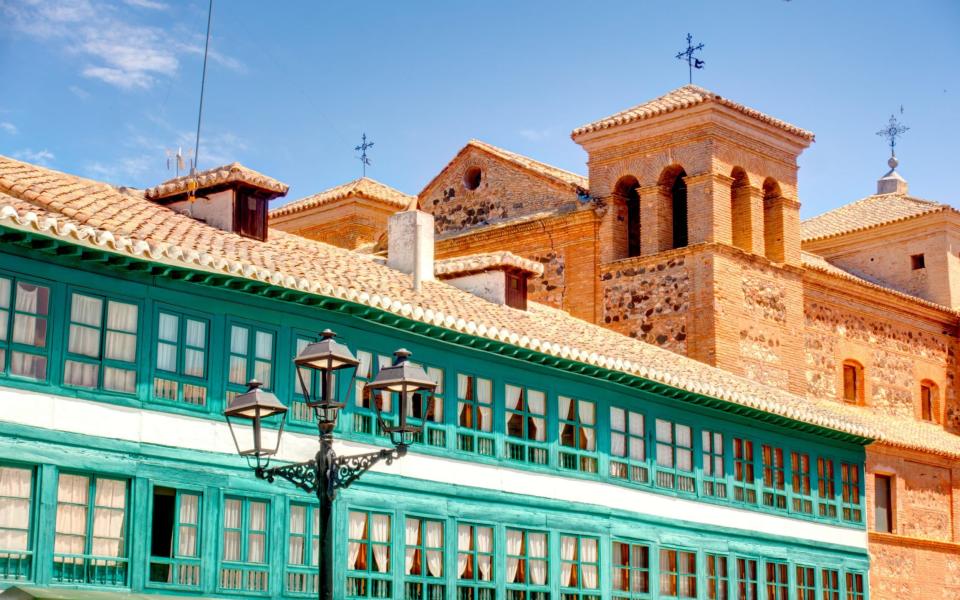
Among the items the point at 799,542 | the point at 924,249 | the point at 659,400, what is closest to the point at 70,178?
the point at 659,400

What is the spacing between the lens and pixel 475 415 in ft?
69.8

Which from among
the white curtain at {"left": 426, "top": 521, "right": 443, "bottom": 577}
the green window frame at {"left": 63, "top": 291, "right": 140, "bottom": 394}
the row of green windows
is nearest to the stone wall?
the row of green windows

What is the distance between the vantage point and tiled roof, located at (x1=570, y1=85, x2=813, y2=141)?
3198cm

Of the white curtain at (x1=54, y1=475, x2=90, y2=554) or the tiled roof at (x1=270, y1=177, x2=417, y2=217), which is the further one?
the tiled roof at (x1=270, y1=177, x2=417, y2=217)

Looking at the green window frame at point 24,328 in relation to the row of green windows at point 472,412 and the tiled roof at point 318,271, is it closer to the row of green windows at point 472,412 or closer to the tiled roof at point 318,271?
the row of green windows at point 472,412

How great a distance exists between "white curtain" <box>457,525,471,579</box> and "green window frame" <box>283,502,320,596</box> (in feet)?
8.02

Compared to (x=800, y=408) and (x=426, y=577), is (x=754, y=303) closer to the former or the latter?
(x=800, y=408)

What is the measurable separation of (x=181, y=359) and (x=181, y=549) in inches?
81.7

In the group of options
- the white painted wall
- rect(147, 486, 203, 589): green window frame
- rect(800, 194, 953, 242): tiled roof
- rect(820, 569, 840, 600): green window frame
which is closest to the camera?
the white painted wall

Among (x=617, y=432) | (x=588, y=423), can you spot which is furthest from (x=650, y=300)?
(x=588, y=423)

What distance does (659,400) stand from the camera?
24500 mm

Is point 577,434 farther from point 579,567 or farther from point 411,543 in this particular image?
point 411,543

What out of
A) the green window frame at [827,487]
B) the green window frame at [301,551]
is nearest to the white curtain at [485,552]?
the green window frame at [301,551]

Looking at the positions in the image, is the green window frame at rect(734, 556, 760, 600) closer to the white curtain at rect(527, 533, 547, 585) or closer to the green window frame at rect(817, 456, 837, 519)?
the green window frame at rect(817, 456, 837, 519)
